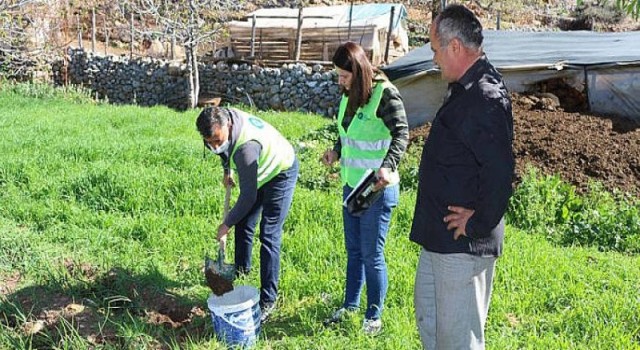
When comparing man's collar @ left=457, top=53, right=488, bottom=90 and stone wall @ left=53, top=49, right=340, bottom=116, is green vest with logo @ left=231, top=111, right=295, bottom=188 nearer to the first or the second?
man's collar @ left=457, top=53, right=488, bottom=90

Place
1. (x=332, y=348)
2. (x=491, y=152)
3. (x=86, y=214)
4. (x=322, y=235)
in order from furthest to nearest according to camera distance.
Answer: (x=86, y=214), (x=322, y=235), (x=332, y=348), (x=491, y=152)

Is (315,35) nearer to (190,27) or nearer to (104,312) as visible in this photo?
→ (190,27)

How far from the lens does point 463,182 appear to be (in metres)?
2.57

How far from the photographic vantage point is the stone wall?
46.4 feet

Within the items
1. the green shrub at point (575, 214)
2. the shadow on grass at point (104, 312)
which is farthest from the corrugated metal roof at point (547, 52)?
the shadow on grass at point (104, 312)

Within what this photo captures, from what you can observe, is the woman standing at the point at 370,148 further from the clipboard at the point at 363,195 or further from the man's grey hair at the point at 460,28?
the man's grey hair at the point at 460,28

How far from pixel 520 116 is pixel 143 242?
503cm

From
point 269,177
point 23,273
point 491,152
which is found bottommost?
point 23,273

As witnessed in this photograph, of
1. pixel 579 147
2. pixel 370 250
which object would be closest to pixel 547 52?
pixel 579 147

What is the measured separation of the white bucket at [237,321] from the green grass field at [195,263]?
10cm

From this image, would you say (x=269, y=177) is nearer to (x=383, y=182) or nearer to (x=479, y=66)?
(x=383, y=182)

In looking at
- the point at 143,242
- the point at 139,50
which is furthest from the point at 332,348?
the point at 139,50

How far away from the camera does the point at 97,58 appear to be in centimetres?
1866

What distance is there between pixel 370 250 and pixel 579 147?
4.45 meters
